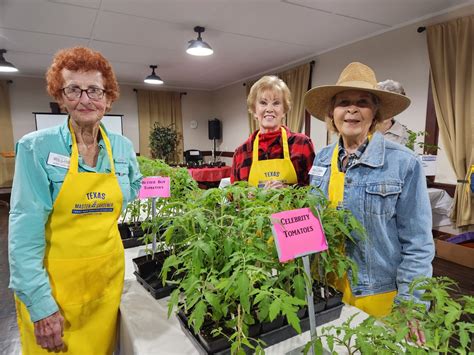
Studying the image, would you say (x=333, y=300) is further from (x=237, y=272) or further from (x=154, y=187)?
(x=154, y=187)

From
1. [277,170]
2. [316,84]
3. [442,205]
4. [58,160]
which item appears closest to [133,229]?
[58,160]

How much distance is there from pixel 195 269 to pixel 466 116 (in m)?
3.78

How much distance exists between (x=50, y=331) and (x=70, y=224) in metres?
0.33

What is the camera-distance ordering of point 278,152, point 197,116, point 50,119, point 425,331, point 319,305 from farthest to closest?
point 197,116 < point 50,119 < point 278,152 < point 319,305 < point 425,331

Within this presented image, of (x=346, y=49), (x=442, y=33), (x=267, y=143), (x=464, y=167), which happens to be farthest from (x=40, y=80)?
(x=464, y=167)

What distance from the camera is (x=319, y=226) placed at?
29.5 inches

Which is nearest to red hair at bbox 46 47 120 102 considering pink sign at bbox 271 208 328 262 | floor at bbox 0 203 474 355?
pink sign at bbox 271 208 328 262

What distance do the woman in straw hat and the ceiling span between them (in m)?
2.49

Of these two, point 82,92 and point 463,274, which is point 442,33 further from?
point 82,92

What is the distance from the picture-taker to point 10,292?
2.64 metres

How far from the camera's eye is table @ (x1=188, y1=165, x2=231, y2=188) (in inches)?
215

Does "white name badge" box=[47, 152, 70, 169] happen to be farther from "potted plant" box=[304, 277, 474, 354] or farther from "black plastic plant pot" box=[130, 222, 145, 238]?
"potted plant" box=[304, 277, 474, 354]

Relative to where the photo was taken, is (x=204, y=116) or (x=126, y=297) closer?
(x=126, y=297)

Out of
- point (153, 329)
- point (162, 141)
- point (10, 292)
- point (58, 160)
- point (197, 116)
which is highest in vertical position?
point (197, 116)
